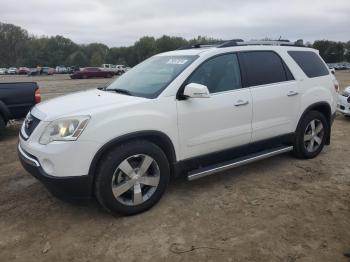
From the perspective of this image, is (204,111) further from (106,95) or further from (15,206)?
(15,206)

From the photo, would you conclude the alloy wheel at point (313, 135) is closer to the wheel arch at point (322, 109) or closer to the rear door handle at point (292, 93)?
the wheel arch at point (322, 109)

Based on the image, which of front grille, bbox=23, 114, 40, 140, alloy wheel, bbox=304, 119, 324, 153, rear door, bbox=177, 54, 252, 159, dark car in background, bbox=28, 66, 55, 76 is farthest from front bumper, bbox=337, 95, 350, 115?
dark car in background, bbox=28, 66, 55, 76

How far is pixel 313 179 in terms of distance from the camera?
16.2 ft

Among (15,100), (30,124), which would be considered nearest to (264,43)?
(30,124)

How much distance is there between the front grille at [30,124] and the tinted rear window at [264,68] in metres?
2.60

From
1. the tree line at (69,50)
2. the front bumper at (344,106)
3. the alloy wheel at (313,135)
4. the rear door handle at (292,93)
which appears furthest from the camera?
the tree line at (69,50)

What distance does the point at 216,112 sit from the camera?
14.4ft

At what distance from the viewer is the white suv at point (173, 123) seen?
365 cm

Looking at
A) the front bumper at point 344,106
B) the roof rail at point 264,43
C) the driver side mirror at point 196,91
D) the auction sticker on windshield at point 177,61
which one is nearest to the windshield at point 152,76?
the auction sticker on windshield at point 177,61

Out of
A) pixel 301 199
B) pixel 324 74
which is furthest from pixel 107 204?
pixel 324 74

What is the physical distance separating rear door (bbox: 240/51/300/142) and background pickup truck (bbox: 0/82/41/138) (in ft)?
15.5

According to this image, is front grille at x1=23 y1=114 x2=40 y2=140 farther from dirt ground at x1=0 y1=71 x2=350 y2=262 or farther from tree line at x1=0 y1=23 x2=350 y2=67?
tree line at x1=0 y1=23 x2=350 y2=67

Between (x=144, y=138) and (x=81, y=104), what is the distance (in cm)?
77

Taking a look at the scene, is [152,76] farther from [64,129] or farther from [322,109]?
[322,109]
